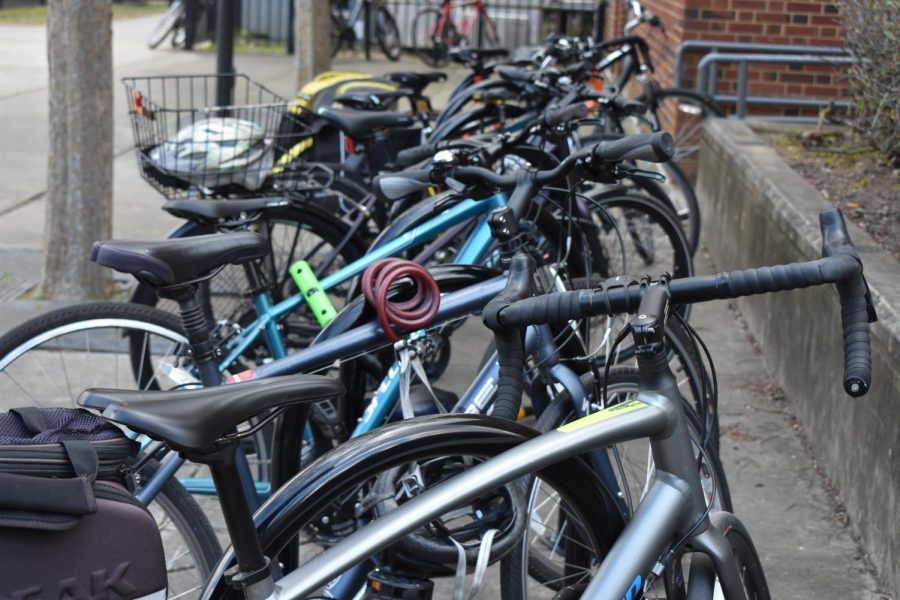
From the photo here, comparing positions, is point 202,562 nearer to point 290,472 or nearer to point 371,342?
point 290,472

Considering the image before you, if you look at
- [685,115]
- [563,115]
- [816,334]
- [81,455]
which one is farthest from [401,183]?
[685,115]

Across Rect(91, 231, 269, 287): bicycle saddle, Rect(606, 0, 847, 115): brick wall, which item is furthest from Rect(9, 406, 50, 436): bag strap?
Rect(606, 0, 847, 115): brick wall

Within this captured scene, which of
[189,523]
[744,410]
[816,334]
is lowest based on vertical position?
[744,410]

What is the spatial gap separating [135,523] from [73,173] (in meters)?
3.90

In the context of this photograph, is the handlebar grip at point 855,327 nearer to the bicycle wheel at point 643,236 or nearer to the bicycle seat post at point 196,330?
the bicycle seat post at point 196,330

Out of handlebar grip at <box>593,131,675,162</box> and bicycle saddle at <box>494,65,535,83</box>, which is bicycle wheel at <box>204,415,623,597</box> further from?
bicycle saddle at <box>494,65,535,83</box>

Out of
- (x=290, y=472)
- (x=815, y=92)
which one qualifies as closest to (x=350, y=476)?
(x=290, y=472)

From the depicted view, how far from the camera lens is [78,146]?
534 cm

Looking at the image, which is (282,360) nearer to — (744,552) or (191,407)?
(191,407)

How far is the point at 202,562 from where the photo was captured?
8.71 feet

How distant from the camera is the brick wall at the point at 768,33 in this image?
8008mm

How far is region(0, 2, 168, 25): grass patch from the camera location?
712 inches

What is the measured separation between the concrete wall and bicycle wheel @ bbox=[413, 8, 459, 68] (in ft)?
31.9

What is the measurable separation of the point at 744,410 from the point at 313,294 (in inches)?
81.3
